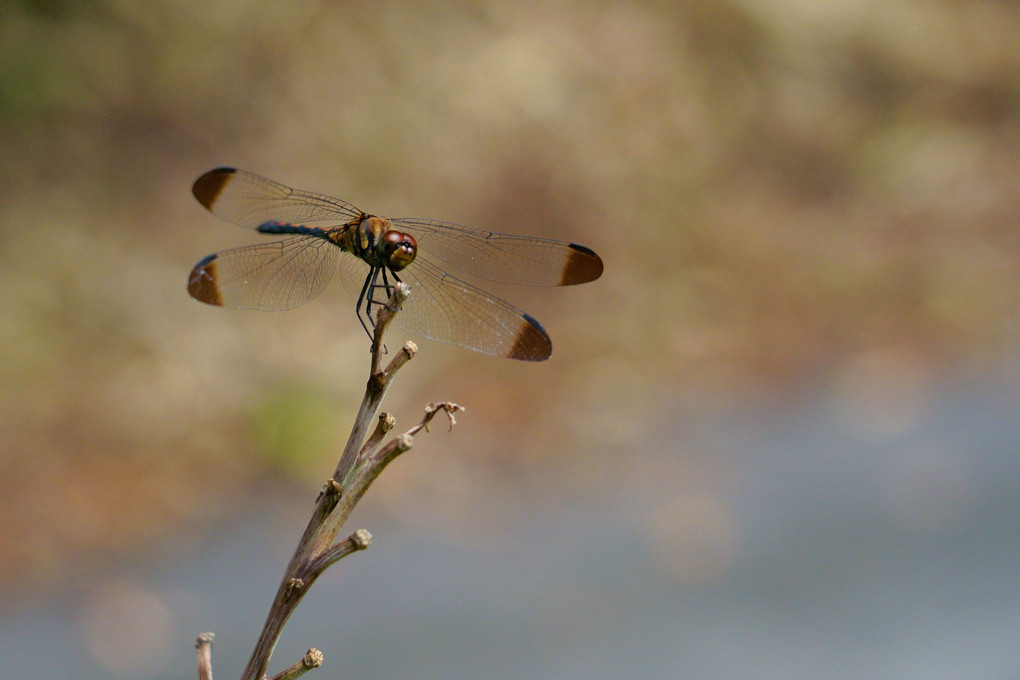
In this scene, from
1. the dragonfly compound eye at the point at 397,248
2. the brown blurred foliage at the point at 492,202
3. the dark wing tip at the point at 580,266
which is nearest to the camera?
the dragonfly compound eye at the point at 397,248

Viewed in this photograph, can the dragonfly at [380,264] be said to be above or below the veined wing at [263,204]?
below

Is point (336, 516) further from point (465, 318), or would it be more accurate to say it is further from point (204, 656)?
point (465, 318)

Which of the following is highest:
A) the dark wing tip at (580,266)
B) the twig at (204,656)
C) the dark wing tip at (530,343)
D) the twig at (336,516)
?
the dark wing tip at (580,266)

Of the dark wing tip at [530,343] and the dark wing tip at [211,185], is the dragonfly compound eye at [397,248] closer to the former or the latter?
the dark wing tip at [530,343]

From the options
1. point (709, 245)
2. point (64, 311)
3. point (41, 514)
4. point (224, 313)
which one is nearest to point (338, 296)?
point (224, 313)

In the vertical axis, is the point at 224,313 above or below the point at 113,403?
above

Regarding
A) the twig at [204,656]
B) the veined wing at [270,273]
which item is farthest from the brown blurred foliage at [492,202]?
the twig at [204,656]

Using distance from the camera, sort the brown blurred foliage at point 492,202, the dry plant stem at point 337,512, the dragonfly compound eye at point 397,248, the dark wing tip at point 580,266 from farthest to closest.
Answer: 1. the brown blurred foliage at point 492,202
2. the dark wing tip at point 580,266
3. the dragonfly compound eye at point 397,248
4. the dry plant stem at point 337,512

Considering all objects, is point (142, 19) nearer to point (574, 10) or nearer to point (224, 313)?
point (224, 313)
